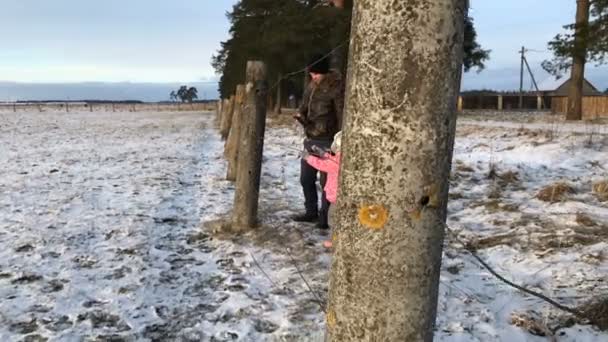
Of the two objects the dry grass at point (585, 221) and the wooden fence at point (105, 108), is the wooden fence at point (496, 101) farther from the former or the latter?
the dry grass at point (585, 221)

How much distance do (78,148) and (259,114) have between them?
10103 mm

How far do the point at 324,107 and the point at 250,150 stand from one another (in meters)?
0.91

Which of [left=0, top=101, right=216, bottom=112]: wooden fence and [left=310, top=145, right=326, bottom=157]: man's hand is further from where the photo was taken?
[left=0, top=101, right=216, bottom=112]: wooden fence

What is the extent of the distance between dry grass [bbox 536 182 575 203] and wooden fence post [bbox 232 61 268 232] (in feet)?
11.0

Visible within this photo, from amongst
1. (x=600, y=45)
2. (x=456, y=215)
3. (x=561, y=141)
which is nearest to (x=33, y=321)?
(x=456, y=215)

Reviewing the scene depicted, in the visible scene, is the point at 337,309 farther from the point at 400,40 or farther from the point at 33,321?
the point at 33,321

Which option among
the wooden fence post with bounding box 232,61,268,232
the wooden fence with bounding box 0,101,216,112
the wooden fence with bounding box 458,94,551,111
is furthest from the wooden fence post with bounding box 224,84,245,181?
the wooden fence with bounding box 0,101,216,112

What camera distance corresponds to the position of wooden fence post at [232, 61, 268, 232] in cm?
522

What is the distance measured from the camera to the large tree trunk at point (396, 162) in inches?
46.7

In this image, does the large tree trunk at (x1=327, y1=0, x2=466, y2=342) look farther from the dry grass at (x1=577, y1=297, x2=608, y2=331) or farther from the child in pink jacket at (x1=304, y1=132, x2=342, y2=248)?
the child in pink jacket at (x1=304, y1=132, x2=342, y2=248)

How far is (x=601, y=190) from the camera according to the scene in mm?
5988

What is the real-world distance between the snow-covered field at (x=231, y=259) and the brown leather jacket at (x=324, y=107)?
1.03 m

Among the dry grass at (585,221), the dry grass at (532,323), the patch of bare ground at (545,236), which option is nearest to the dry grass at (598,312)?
the dry grass at (532,323)

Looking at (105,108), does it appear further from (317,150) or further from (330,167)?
(330,167)
